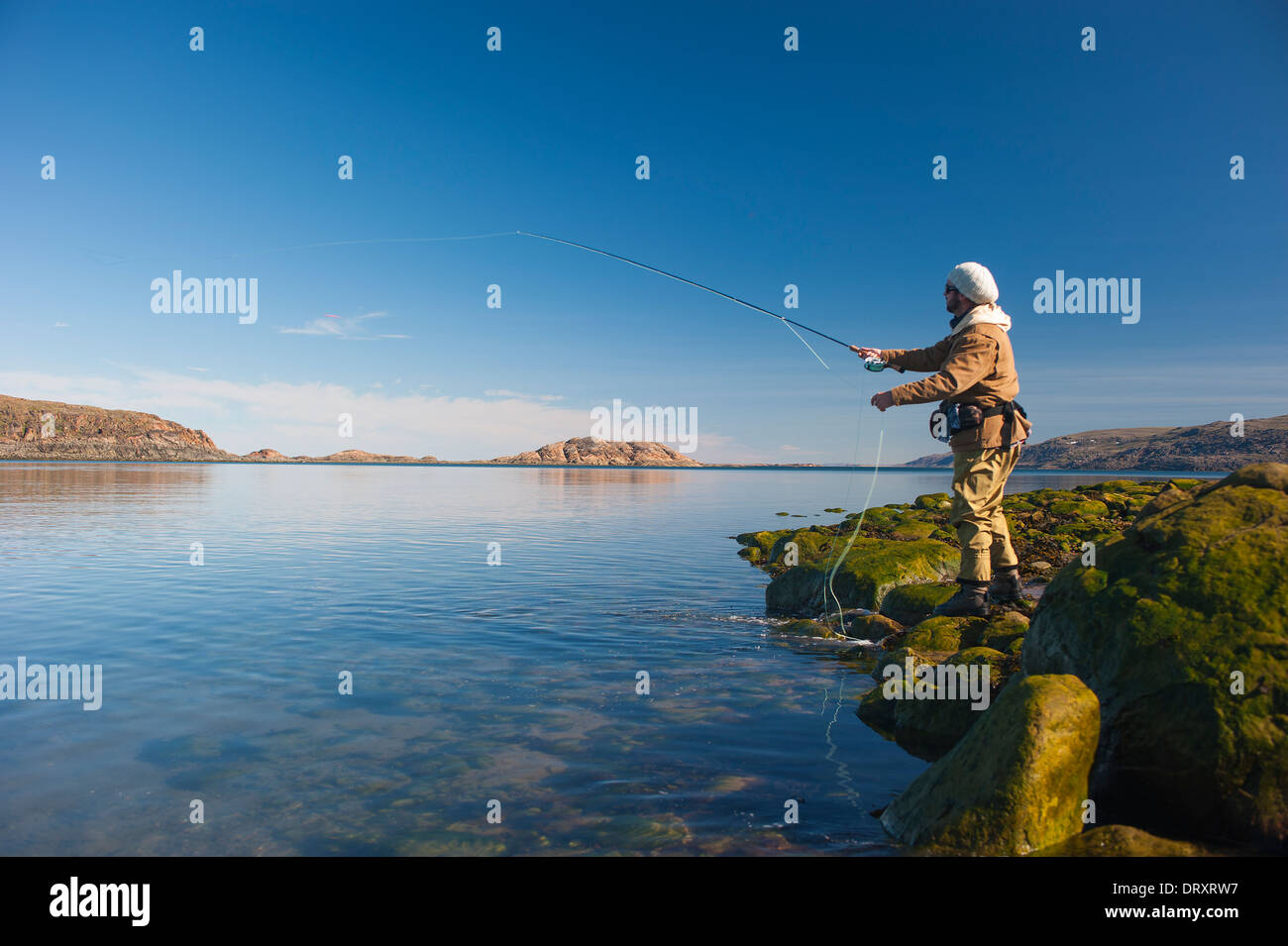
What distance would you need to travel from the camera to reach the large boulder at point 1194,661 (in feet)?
15.9

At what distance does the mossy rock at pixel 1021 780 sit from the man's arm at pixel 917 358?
4.23 m

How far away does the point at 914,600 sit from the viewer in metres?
12.3

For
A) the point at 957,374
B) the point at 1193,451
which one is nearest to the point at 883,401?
the point at 957,374

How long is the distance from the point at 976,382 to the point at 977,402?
0.30 m

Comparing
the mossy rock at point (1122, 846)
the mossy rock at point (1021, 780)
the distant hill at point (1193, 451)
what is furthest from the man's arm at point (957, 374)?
the distant hill at point (1193, 451)

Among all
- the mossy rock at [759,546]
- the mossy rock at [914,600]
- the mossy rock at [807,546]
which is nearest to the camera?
the mossy rock at [914,600]

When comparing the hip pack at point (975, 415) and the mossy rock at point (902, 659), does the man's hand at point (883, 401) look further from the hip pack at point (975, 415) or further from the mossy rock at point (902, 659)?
the mossy rock at point (902, 659)

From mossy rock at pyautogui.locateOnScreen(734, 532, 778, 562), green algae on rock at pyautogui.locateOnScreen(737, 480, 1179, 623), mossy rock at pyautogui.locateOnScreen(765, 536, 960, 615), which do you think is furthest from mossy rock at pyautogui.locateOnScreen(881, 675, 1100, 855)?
mossy rock at pyautogui.locateOnScreen(734, 532, 778, 562)

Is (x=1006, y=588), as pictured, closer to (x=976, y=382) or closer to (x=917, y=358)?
A: (x=976, y=382)

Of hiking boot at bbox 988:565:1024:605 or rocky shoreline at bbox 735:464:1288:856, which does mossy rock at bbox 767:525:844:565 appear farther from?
rocky shoreline at bbox 735:464:1288:856

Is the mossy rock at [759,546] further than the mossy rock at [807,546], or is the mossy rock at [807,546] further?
the mossy rock at [759,546]
